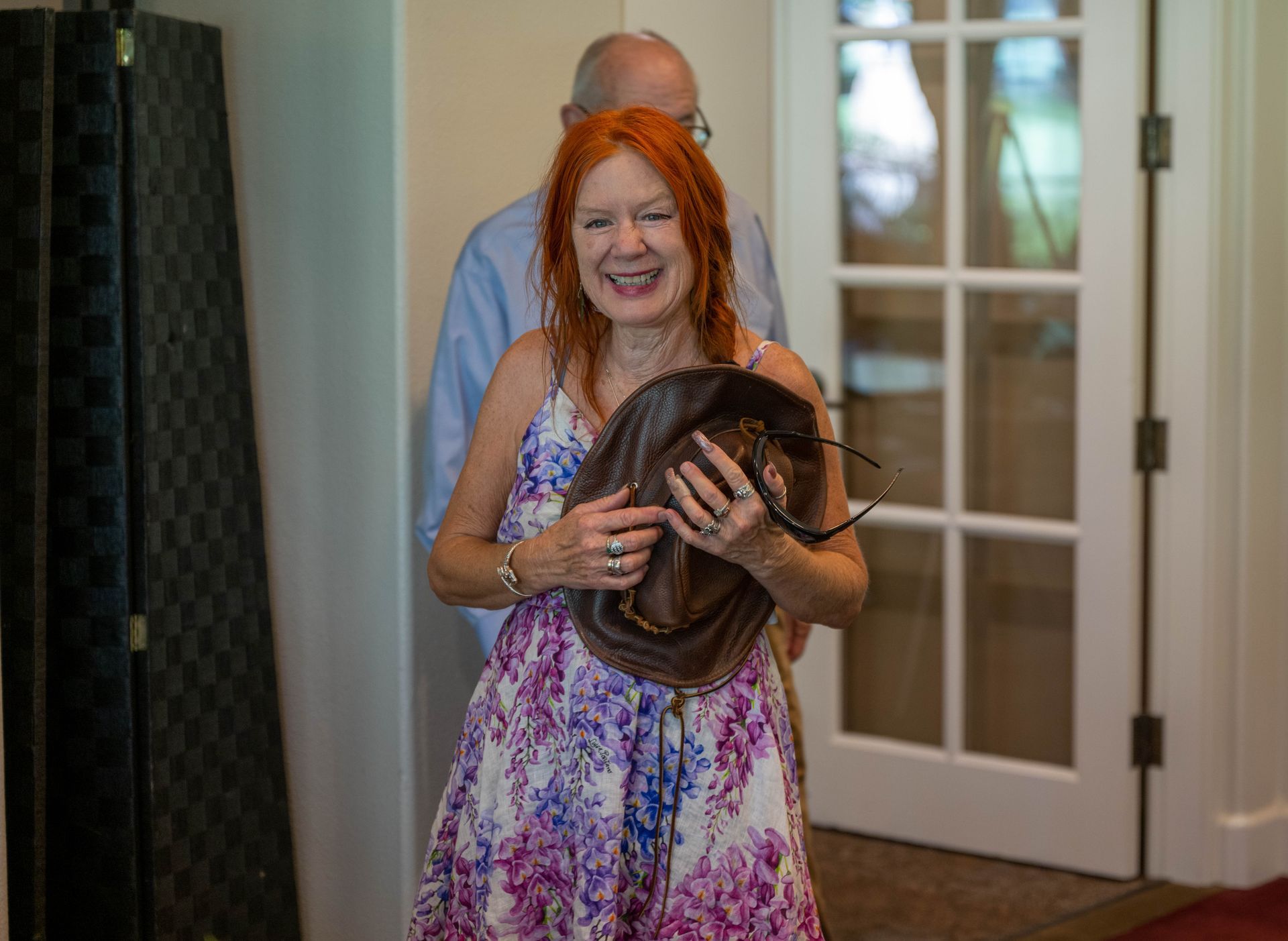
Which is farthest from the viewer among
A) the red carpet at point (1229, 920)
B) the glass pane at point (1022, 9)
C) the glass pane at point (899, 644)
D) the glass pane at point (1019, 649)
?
the glass pane at point (899, 644)

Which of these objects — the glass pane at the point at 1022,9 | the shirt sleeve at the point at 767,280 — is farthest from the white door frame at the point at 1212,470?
the shirt sleeve at the point at 767,280

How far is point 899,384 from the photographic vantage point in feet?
10.7

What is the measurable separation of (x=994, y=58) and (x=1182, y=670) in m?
1.37

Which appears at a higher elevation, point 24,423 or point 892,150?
point 892,150

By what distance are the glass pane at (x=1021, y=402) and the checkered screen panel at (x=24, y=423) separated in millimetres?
1901

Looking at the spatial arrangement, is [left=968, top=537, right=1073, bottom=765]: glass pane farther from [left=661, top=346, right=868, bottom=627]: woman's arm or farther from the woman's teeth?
the woman's teeth

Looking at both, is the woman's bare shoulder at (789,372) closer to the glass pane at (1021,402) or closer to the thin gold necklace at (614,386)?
the thin gold necklace at (614,386)

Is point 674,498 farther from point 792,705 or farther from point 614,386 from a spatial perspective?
point 792,705

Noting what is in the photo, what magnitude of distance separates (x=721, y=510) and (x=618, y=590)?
164 millimetres

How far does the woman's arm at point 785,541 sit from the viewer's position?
1308 mm

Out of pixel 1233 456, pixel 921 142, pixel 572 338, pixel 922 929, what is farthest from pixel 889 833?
pixel 572 338

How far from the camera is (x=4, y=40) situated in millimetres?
1991

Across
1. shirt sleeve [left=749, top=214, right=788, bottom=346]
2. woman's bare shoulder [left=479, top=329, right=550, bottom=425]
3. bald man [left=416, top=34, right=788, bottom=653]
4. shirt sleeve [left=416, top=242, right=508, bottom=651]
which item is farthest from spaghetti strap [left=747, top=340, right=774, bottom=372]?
shirt sleeve [left=749, top=214, right=788, bottom=346]

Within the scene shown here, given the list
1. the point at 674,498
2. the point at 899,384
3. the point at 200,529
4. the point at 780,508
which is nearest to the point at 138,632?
the point at 200,529
